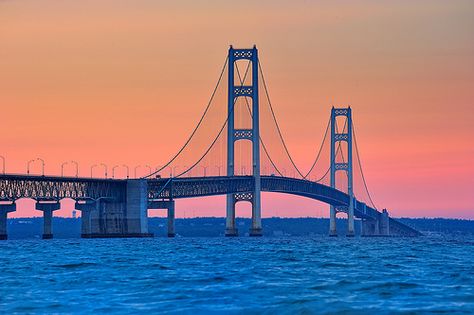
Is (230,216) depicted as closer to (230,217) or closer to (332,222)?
(230,217)

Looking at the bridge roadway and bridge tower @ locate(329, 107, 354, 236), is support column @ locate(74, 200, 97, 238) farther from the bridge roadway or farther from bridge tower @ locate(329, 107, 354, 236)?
bridge tower @ locate(329, 107, 354, 236)

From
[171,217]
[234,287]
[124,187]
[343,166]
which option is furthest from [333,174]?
[234,287]

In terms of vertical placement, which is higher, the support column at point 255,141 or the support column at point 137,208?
the support column at point 255,141

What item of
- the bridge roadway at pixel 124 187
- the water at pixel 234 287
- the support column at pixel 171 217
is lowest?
the water at pixel 234 287

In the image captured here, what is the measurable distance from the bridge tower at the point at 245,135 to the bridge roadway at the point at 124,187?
1732mm

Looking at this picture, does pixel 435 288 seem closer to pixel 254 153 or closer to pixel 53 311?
pixel 53 311

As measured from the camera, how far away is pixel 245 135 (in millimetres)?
136625

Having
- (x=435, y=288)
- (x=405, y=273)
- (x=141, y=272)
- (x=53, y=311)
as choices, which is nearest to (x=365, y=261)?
(x=405, y=273)

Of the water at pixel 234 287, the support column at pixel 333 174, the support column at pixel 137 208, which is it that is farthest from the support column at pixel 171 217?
the water at pixel 234 287

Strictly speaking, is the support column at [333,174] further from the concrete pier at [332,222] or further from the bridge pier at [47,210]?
the bridge pier at [47,210]

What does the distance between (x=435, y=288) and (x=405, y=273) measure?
26.2ft

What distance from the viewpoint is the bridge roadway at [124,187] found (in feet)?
389

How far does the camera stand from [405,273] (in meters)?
45.5

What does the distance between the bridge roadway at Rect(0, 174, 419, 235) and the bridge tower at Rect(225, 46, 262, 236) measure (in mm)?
1732
